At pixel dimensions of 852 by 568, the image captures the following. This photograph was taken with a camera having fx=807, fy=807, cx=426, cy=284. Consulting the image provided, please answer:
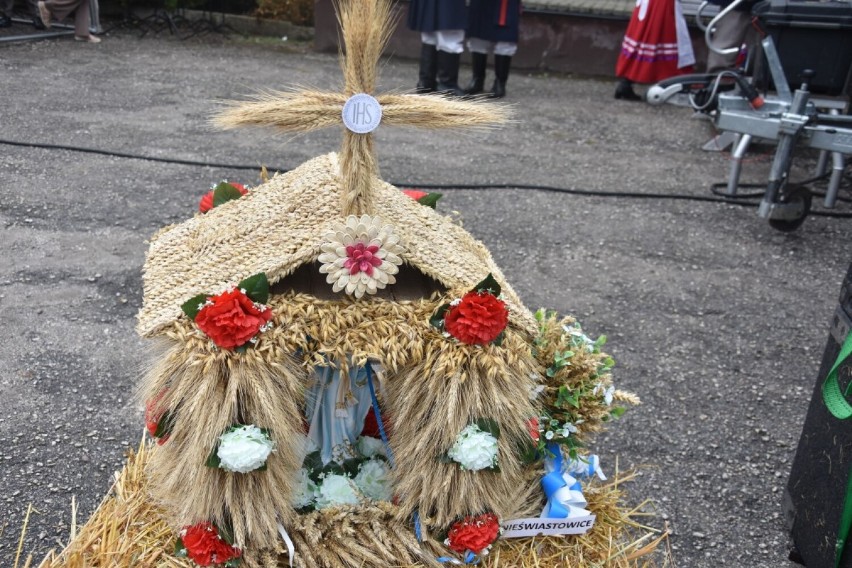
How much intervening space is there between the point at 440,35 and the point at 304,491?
580 centimetres

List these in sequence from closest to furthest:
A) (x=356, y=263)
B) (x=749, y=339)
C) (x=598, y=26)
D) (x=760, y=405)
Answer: (x=356, y=263) → (x=760, y=405) → (x=749, y=339) → (x=598, y=26)

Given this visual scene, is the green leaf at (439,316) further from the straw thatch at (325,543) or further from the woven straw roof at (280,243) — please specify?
the straw thatch at (325,543)

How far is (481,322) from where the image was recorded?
1694 millimetres

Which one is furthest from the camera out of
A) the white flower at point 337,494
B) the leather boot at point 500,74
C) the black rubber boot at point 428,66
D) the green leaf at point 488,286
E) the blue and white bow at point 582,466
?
the leather boot at point 500,74

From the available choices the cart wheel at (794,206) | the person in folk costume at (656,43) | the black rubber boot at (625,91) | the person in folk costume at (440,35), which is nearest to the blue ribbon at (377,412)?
the cart wheel at (794,206)

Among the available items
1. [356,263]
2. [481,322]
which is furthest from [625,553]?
[356,263]

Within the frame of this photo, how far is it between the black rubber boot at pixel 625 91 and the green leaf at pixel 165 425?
710 cm

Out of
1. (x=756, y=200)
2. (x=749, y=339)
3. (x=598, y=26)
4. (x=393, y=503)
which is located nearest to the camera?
(x=393, y=503)

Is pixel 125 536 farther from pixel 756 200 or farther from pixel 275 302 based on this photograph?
pixel 756 200

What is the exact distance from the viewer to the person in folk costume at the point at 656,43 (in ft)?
23.7

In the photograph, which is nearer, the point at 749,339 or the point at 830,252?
the point at 749,339

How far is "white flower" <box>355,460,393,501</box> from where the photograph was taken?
2015mm

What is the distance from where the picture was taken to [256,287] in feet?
5.43

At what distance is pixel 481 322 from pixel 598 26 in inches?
311
